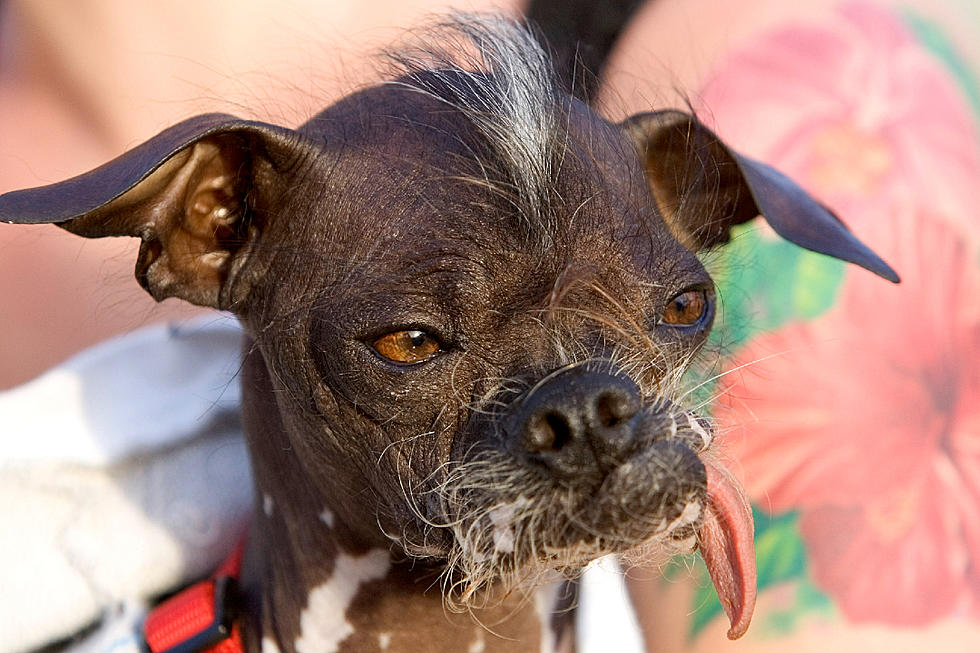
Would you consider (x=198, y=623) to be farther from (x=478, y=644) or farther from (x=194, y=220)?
(x=194, y=220)

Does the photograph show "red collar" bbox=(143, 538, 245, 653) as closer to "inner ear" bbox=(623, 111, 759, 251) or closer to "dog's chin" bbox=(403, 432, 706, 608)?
"dog's chin" bbox=(403, 432, 706, 608)

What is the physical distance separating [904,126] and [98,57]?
3.99 ft

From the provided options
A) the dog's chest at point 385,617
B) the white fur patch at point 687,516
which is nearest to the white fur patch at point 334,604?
the dog's chest at point 385,617

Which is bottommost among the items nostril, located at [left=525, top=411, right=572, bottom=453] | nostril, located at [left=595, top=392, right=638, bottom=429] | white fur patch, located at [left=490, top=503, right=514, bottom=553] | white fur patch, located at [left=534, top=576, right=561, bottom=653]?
white fur patch, located at [left=534, top=576, right=561, bottom=653]

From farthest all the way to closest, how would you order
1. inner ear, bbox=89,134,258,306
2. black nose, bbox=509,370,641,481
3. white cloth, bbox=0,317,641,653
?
white cloth, bbox=0,317,641,653
inner ear, bbox=89,134,258,306
black nose, bbox=509,370,641,481

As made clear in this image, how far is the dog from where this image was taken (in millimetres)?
699

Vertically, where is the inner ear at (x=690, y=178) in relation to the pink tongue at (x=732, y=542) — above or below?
above

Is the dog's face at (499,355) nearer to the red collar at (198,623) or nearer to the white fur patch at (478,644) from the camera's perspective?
the white fur patch at (478,644)

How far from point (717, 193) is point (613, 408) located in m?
0.43

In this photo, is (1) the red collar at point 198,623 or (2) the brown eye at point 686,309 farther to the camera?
(1) the red collar at point 198,623

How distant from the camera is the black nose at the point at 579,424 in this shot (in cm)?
67

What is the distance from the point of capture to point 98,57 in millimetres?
1514

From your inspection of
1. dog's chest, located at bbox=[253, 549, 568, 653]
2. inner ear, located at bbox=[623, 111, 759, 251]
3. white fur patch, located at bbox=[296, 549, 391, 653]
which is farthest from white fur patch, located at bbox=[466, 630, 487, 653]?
inner ear, located at bbox=[623, 111, 759, 251]

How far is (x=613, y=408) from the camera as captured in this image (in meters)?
0.68
